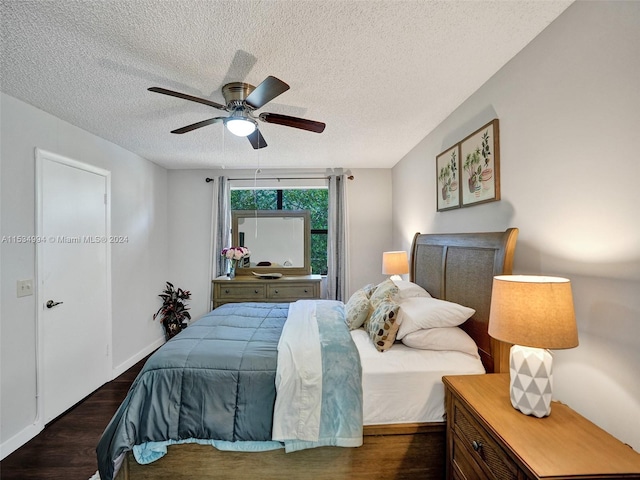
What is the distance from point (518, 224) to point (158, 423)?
2394 millimetres

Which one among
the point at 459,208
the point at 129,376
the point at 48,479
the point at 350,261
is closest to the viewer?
the point at 48,479

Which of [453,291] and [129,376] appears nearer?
[453,291]

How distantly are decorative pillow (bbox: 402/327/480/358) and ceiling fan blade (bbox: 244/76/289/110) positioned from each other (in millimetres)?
1681

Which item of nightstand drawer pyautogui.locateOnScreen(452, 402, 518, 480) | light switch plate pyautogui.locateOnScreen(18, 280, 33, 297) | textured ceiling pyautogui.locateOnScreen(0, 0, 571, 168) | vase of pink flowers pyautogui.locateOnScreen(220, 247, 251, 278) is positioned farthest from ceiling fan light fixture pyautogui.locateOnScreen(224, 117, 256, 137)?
vase of pink flowers pyautogui.locateOnScreen(220, 247, 251, 278)

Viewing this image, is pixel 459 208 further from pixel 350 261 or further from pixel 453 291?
pixel 350 261

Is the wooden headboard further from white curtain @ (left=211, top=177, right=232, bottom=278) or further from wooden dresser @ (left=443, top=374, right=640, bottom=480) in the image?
white curtain @ (left=211, top=177, right=232, bottom=278)

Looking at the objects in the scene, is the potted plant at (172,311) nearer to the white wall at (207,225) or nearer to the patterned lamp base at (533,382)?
the white wall at (207,225)

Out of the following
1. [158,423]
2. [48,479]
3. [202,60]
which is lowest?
[48,479]

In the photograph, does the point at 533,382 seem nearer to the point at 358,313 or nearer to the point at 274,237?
the point at 358,313

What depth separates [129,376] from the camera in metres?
3.13

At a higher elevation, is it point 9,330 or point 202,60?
point 202,60

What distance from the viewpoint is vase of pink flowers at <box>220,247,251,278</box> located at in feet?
13.1

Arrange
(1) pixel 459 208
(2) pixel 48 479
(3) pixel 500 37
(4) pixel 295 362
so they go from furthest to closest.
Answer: (1) pixel 459 208 → (2) pixel 48 479 → (4) pixel 295 362 → (3) pixel 500 37

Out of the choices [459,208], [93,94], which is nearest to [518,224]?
[459,208]
